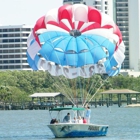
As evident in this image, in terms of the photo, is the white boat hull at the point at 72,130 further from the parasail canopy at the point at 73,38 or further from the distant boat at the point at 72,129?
the parasail canopy at the point at 73,38

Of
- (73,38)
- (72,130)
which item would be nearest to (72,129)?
(72,130)

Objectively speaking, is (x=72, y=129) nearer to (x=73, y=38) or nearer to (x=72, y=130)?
(x=72, y=130)

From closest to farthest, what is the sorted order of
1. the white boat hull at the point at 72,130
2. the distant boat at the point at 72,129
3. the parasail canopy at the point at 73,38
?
the distant boat at the point at 72,129 < the white boat hull at the point at 72,130 < the parasail canopy at the point at 73,38

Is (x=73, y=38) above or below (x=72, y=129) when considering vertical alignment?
above

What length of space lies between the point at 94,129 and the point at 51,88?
385 ft

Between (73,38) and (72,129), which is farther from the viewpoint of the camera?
(73,38)

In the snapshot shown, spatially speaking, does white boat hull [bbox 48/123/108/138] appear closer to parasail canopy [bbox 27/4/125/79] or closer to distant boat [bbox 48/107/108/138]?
distant boat [bbox 48/107/108/138]

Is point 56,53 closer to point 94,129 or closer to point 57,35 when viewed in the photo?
point 57,35

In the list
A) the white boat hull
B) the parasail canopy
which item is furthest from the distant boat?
the parasail canopy

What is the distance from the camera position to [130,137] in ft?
251

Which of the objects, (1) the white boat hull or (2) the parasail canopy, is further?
(2) the parasail canopy

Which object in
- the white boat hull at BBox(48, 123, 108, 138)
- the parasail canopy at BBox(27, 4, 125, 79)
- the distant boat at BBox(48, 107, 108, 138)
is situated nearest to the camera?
the distant boat at BBox(48, 107, 108, 138)

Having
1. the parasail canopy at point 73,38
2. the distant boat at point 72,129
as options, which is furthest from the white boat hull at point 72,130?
the parasail canopy at point 73,38

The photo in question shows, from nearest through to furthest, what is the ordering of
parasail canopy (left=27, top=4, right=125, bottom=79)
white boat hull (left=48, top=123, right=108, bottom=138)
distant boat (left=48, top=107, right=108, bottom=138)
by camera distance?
distant boat (left=48, top=107, right=108, bottom=138), white boat hull (left=48, top=123, right=108, bottom=138), parasail canopy (left=27, top=4, right=125, bottom=79)
